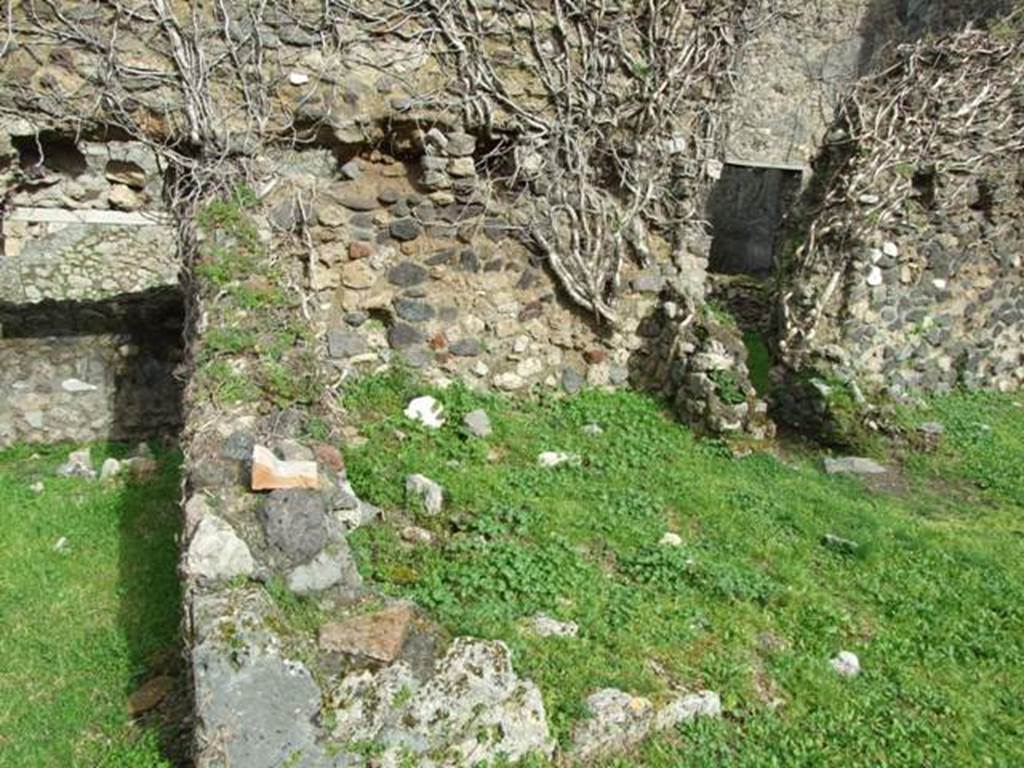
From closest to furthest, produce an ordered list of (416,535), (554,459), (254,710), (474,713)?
1. (254,710)
2. (474,713)
3. (416,535)
4. (554,459)

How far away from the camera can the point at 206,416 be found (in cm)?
320

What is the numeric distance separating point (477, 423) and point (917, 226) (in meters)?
4.48

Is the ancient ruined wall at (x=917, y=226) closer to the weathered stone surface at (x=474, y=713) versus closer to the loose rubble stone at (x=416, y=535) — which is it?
the loose rubble stone at (x=416, y=535)

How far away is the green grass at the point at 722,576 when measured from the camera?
8.82 ft

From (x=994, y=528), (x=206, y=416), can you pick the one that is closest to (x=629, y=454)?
(x=994, y=528)

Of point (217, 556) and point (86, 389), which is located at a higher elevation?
point (217, 556)

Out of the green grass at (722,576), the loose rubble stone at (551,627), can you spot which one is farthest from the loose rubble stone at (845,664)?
the loose rubble stone at (551,627)

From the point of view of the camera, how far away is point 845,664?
300 centimetres

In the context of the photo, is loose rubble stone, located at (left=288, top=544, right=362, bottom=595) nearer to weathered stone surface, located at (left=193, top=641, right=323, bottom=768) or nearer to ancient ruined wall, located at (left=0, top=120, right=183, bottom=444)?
weathered stone surface, located at (left=193, top=641, right=323, bottom=768)

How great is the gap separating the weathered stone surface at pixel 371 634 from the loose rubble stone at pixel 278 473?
60 cm

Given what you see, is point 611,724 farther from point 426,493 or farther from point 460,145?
point 460,145

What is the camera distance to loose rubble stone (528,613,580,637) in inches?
114

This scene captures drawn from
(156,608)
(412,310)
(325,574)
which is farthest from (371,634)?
(412,310)

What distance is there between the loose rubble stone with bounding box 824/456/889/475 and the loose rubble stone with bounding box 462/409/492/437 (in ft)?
7.27
